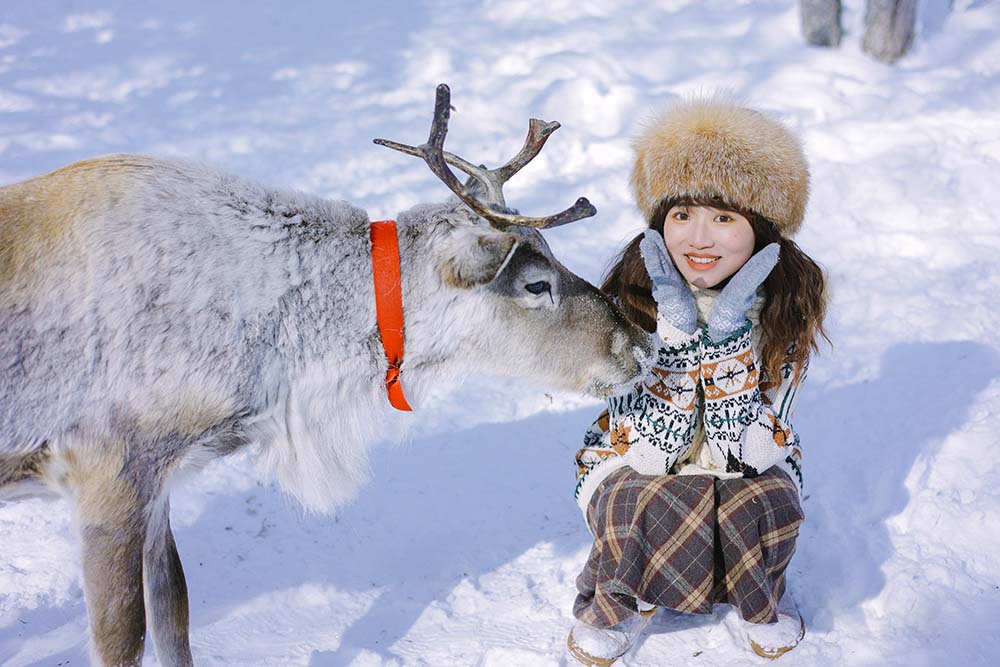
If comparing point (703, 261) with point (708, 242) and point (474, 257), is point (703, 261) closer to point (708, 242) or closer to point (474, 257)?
point (708, 242)

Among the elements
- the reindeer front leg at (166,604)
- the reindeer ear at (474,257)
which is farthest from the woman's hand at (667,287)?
the reindeer front leg at (166,604)

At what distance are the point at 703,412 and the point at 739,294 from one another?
1.36 feet

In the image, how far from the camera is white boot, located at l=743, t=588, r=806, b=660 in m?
2.78

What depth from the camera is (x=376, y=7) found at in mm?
9703

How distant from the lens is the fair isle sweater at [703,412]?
9.01 ft

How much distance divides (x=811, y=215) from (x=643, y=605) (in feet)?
11.7

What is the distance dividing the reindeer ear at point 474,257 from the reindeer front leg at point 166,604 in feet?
3.60

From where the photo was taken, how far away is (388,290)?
2.61 meters

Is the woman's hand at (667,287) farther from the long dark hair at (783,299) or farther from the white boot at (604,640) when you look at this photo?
the white boot at (604,640)

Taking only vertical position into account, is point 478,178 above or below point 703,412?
above

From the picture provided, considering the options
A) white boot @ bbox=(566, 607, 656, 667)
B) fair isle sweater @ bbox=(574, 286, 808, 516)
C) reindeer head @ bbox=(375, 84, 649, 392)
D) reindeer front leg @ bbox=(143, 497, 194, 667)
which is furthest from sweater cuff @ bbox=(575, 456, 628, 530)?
reindeer front leg @ bbox=(143, 497, 194, 667)

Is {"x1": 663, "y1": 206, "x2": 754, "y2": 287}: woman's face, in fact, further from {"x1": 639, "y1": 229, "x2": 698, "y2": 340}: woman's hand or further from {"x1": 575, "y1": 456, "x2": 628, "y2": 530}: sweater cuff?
{"x1": 575, "y1": 456, "x2": 628, "y2": 530}: sweater cuff

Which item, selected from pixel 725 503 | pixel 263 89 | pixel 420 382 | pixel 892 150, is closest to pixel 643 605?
pixel 725 503

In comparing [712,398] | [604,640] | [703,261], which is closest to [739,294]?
[703,261]
